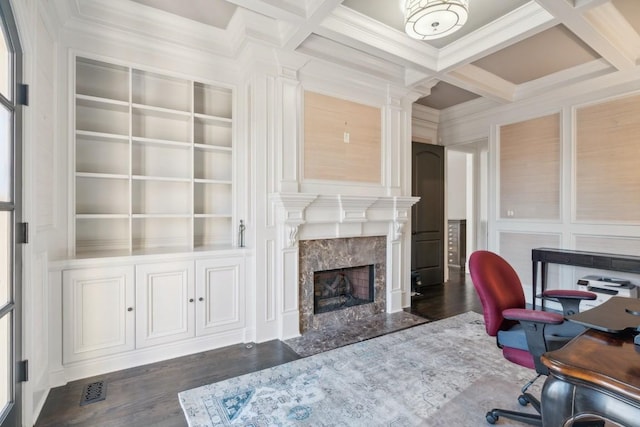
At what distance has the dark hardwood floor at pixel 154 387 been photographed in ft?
6.32

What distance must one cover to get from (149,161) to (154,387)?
6.82ft

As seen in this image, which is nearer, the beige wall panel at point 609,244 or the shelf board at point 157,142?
the shelf board at point 157,142

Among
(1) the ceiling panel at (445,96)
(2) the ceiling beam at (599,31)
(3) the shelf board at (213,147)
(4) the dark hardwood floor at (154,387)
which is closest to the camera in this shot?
(4) the dark hardwood floor at (154,387)

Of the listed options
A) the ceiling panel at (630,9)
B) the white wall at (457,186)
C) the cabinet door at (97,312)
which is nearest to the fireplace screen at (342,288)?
the cabinet door at (97,312)

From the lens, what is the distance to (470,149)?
6582 millimetres

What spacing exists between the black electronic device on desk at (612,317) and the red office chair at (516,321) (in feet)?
0.44

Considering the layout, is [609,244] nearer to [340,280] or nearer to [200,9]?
[340,280]

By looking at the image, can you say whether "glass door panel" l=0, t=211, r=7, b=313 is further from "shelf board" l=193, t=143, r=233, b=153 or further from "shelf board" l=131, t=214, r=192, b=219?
"shelf board" l=193, t=143, r=233, b=153

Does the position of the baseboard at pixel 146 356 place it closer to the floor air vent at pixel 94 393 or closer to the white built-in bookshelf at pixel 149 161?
the floor air vent at pixel 94 393

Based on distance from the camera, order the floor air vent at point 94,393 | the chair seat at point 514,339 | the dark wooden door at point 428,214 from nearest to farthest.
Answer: the chair seat at point 514,339 < the floor air vent at point 94,393 < the dark wooden door at point 428,214

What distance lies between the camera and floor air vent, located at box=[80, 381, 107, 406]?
6.94ft

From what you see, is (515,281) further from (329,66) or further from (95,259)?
(95,259)

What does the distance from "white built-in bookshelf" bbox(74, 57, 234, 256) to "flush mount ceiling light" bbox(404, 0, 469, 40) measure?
2.04 meters

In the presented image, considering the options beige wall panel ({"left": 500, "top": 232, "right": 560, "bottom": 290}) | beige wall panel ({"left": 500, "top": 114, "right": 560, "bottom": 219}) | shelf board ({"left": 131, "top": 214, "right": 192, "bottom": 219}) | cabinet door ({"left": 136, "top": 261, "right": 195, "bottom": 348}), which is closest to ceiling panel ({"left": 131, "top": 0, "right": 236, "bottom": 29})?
shelf board ({"left": 131, "top": 214, "right": 192, "bottom": 219})
